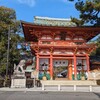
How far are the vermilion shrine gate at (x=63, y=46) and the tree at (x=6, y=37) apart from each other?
2.55 m

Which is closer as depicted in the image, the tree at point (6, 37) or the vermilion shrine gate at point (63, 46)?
the vermilion shrine gate at point (63, 46)

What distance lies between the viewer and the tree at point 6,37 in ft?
105

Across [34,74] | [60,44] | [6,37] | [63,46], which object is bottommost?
[34,74]

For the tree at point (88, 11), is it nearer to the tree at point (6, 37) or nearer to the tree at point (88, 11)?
the tree at point (88, 11)

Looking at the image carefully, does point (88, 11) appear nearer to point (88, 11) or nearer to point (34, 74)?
point (88, 11)

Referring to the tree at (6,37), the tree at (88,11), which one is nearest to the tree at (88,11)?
the tree at (88,11)

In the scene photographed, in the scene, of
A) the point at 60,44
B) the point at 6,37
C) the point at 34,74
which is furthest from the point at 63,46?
the point at 6,37

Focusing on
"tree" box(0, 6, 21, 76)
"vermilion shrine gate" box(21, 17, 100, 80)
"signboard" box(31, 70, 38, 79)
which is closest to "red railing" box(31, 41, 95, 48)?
"vermilion shrine gate" box(21, 17, 100, 80)

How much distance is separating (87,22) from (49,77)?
8624mm

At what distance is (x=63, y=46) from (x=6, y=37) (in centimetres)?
837

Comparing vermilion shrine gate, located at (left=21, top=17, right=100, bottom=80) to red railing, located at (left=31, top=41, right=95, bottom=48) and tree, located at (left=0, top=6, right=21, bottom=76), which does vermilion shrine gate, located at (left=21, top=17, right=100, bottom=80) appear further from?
tree, located at (left=0, top=6, right=21, bottom=76)

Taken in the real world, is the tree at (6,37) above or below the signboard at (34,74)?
above

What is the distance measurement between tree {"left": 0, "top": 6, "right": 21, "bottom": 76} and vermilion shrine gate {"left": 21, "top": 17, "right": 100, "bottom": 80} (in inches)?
100

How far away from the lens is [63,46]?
31688 mm
